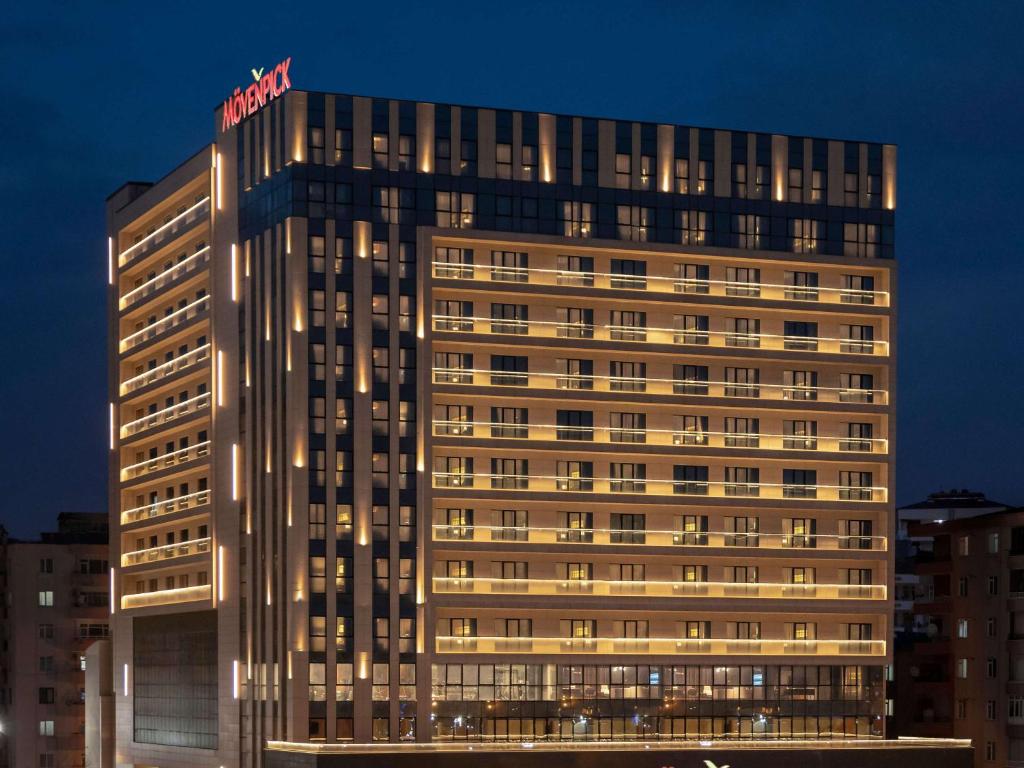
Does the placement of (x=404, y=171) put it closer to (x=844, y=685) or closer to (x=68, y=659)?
(x=844, y=685)

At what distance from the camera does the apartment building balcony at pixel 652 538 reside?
337 feet

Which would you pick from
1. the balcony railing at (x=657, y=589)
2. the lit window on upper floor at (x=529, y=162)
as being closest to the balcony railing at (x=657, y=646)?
the balcony railing at (x=657, y=589)

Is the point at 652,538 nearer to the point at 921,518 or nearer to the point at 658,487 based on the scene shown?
the point at 658,487

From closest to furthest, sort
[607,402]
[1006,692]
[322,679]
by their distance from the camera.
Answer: [322,679] → [607,402] → [1006,692]

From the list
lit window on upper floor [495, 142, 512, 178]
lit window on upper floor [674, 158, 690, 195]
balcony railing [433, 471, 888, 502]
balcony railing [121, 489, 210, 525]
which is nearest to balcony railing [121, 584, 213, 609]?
balcony railing [121, 489, 210, 525]

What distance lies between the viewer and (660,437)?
106750 millimetres

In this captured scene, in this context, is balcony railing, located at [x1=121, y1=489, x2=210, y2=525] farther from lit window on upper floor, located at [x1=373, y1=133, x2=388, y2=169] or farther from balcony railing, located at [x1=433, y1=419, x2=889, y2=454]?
lit window on upper floor, located at [x1=373, y1=133, x2=388, y2=169]

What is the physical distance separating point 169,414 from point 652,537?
103 ft

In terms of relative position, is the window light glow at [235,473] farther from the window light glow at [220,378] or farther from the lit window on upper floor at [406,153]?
the lit window on upper floor at [406,153]

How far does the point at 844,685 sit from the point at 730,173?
30121 millimetres

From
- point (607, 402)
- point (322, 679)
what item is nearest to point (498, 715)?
point (322, 679)

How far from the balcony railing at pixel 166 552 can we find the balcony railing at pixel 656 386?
18.2 metres

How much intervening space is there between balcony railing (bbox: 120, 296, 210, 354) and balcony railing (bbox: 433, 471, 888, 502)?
19490mm

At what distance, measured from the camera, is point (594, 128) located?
106m
